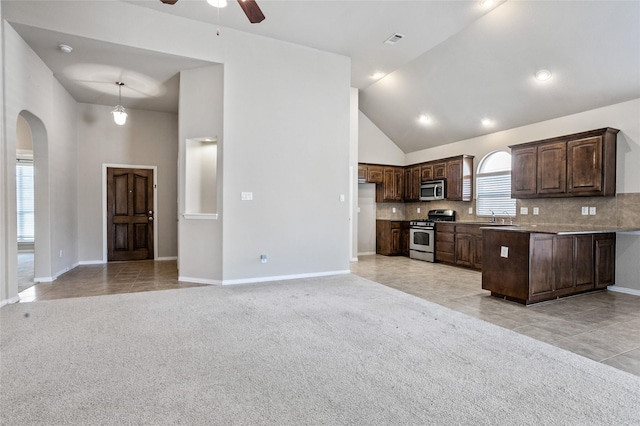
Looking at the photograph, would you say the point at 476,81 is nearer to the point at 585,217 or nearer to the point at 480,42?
the point at 480,42

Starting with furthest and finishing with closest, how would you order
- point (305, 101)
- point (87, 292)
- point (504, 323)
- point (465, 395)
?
point (305, 101), point (87, 292), point (504, 323), point (465, 395)

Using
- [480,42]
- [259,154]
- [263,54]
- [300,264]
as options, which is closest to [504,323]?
[300,264]

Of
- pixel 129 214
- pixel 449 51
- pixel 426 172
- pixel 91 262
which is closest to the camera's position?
pixel 449 51

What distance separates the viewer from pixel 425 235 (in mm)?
7289

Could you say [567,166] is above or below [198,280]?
above

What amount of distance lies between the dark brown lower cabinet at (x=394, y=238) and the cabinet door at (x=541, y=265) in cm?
411

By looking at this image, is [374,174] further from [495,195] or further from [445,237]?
[495,195]

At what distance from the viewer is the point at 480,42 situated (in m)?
5.05

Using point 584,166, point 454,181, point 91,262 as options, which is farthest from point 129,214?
point 584,166

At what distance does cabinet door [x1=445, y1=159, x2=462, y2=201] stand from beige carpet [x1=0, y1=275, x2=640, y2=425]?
4070mm

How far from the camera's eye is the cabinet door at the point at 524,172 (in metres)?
5.46

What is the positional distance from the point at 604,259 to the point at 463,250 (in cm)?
219

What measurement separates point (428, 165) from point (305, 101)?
391cm

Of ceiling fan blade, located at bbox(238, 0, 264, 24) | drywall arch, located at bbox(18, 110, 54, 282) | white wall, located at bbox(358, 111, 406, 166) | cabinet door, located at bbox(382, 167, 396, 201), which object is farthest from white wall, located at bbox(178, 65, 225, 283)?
cabinet door, located at bbox(382, 167, 396, 201)
